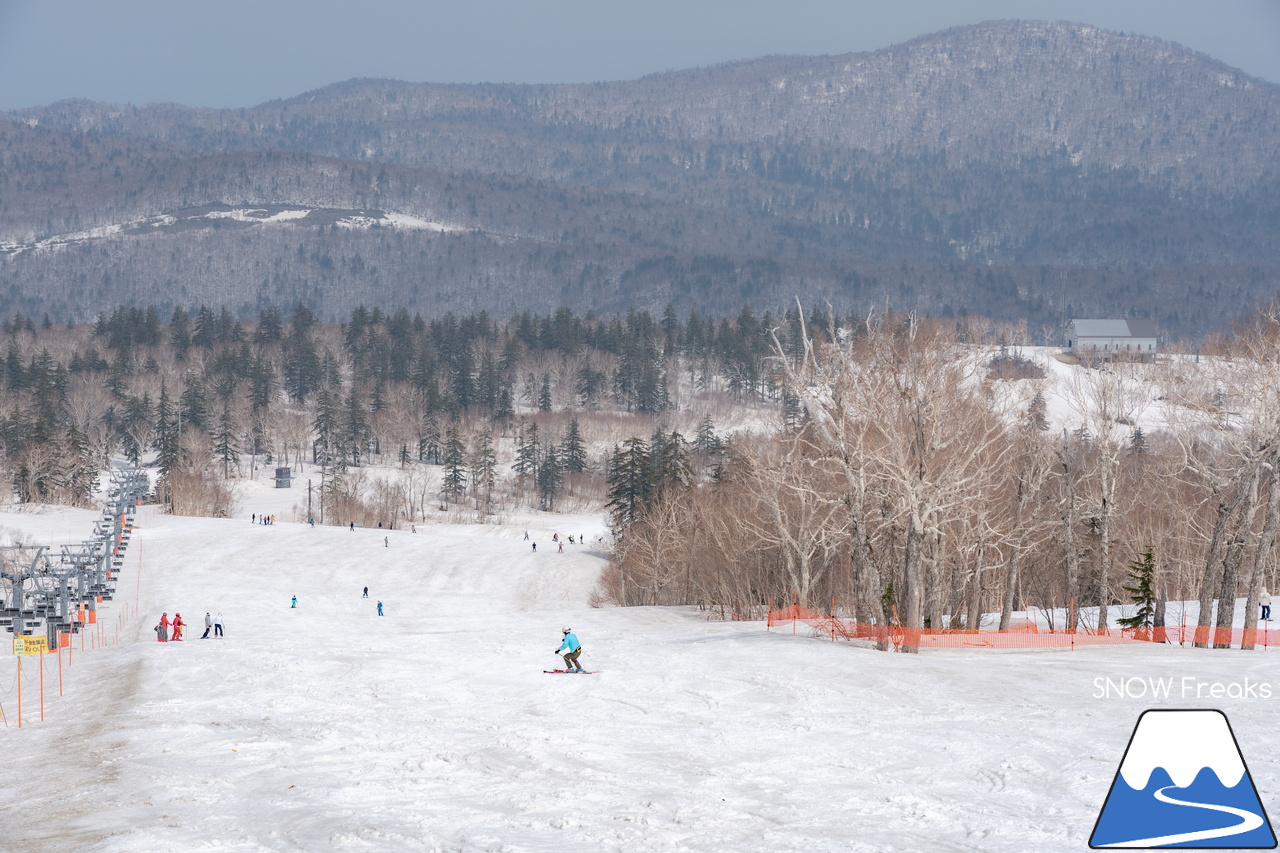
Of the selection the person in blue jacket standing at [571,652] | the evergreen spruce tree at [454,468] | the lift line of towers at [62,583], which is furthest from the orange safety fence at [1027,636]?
the evergreen spruce tree at [454,468]

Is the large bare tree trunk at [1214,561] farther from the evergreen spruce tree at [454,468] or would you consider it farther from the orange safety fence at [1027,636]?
the evergreen spruce tree at [454,468]

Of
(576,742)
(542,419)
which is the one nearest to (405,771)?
(576,742)

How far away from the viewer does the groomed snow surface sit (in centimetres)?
1727

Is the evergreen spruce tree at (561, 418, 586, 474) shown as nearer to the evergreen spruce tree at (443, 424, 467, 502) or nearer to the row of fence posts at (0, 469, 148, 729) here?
the evergreen spruce tree at (443, 424, 467, 502)

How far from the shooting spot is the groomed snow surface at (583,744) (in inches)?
680

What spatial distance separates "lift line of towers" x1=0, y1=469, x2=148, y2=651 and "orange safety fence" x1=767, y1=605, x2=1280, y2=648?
94.6 ft

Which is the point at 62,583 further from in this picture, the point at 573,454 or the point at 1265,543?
the point at 573,454

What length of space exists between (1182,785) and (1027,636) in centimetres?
2966

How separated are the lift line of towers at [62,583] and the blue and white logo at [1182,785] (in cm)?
3965

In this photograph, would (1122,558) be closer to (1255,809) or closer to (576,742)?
(576,742)

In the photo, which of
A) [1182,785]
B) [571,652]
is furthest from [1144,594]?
[1182,785]

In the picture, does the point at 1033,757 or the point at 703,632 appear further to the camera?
the point at 703,632

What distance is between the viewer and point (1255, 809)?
1390cm

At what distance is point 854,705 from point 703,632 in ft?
65.6
